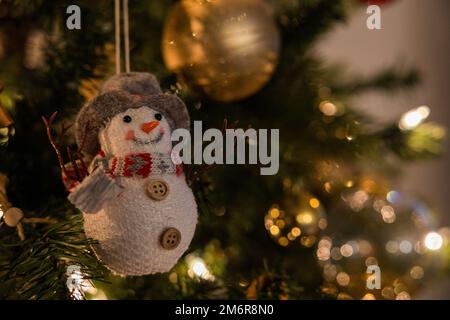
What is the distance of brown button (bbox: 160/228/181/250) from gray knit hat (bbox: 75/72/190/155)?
8cm

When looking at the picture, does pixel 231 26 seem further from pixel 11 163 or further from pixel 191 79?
pixel 11 163

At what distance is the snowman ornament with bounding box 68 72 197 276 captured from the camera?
0.34 metres

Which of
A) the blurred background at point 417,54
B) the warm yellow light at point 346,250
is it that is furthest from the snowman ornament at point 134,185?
the blurred background at point 417,54

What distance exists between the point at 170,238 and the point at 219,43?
23 centimetres

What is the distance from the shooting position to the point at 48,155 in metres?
0.53

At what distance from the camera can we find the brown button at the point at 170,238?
1.11 ft

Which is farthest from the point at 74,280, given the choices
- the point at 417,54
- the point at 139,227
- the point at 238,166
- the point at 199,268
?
the point at 417,54

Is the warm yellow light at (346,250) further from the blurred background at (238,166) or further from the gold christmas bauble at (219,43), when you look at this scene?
the gold christmas bauble at (219,43)

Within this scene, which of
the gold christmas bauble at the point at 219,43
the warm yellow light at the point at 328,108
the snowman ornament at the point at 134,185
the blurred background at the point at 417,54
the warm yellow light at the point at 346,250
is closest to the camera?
the snowman ornament at the point at 134,185

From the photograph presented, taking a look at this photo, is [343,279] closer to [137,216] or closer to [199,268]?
[199,268]

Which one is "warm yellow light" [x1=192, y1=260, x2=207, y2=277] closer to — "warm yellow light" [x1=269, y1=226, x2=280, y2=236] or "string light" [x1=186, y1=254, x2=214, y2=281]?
"string light" [x1=186, y1=254, x2=214, y2=281]

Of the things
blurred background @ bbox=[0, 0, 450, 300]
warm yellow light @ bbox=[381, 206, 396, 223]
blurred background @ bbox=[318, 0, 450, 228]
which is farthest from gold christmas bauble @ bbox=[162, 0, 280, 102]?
blurred background @ bbox=[318, 0, 450, 228]

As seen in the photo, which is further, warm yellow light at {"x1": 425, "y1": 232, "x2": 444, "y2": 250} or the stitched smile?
warm yellow light at {"x1": 425, "y1": 232, "x2": 444, "y2": 250}

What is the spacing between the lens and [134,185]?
343 mm
